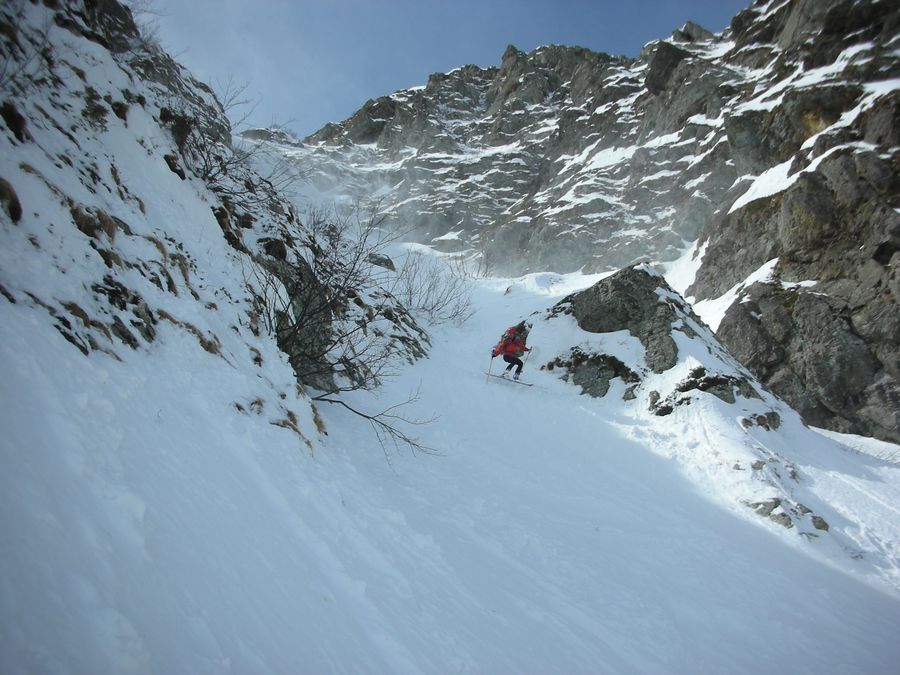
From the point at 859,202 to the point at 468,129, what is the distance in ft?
244

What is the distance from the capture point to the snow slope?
149 centimetres

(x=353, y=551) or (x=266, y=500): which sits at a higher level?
(x=266, y=500)

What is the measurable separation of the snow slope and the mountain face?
9237 mm

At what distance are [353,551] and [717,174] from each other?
4420 centimetres

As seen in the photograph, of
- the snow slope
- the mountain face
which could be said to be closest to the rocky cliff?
the snow slope

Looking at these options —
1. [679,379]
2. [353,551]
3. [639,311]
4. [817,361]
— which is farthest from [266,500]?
[817,361]

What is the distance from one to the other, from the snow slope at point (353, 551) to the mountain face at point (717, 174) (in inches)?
364

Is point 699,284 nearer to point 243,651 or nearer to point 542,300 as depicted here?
point 542,300

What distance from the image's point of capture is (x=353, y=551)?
2.85 metres

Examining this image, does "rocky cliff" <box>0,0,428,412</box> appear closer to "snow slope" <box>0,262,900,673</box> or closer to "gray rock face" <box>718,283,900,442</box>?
"snow slope" <box>0,262,900,673</box>

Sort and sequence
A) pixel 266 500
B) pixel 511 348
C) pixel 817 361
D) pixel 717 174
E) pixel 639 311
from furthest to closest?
pixel 717 174
pixel 817 361
pixel 639 311
pixel 511 348
pixel 266 500

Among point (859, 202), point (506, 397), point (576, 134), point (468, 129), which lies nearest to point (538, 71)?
point (468, 129)

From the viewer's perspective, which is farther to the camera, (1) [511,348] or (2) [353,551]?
(1) [511,348]

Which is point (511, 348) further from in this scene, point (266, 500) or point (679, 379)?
point (266, 500)
